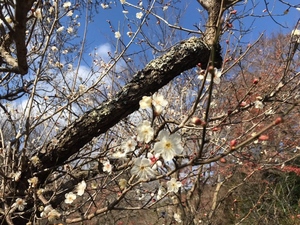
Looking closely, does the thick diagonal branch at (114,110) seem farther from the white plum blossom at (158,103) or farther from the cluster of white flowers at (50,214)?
the white plum blossom at (158,103)

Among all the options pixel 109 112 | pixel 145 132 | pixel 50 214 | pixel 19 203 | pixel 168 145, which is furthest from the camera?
pixel 109 112

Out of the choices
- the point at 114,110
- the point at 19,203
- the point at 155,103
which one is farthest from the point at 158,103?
the point at 19,203

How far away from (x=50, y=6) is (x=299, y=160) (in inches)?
308

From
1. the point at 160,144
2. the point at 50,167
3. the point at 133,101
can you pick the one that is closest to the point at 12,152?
the point at 50,167

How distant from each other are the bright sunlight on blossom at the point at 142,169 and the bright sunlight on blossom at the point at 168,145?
102 millimetres

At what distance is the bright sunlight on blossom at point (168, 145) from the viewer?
3.00ft

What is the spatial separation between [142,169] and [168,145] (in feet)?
0.58

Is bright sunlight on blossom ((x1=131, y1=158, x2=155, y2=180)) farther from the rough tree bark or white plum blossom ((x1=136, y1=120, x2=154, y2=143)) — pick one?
the rough tree bark

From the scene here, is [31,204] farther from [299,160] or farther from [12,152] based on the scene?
[299,160]

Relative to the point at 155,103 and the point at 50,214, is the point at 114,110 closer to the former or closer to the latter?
the point at 50,214

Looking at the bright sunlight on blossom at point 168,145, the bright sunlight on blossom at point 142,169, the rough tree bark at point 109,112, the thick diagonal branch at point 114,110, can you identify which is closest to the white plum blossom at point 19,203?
the rough tree bark at point 109,112

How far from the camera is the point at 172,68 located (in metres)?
2.14

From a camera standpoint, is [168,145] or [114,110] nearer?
[168,145]

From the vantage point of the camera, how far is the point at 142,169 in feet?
3.48
